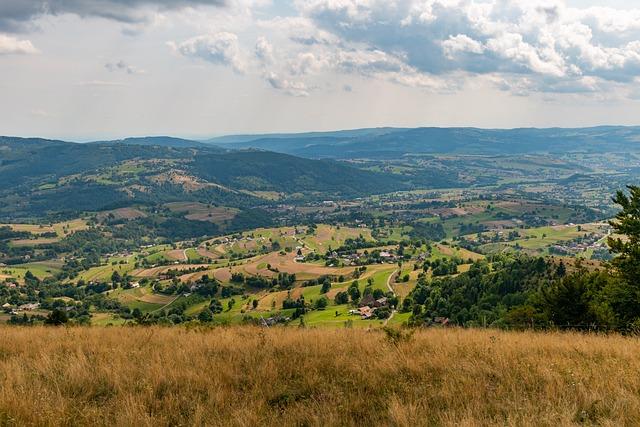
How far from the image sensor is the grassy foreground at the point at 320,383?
19.1 ft

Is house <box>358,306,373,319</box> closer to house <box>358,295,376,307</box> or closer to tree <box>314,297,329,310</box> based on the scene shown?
house <box>358,295,376,307</box>

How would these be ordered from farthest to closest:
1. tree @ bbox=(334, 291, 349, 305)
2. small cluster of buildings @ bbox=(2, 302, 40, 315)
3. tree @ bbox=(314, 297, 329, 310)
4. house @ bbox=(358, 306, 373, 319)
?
small cluster of buildings @ bbox=(2, 302, 40, 315)
tree @ bbox=(334, 291, 349, 305)
tree @ bbox=(314, 297, 329, 310)
house @ bbox=(358, 306, 373, 319)

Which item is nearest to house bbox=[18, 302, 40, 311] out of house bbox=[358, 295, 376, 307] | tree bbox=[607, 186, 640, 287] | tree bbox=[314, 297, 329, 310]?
tree bbox=[314, 297, 329, 310]

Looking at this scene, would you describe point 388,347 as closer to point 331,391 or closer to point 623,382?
point 331,391

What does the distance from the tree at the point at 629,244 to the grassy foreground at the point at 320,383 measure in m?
19.7

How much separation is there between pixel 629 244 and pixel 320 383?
27.6m

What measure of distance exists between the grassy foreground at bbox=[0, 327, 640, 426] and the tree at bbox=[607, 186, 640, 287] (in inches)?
775

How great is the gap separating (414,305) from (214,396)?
102 m

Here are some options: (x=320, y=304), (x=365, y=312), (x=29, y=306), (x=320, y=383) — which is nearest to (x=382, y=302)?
(x=365, y=312)

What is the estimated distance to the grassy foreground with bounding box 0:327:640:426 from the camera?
583 centimetres

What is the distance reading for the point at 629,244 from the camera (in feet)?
88.5

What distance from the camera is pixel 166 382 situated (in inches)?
282

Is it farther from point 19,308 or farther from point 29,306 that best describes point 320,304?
point 19,308

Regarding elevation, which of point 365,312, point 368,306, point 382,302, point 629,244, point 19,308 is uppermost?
point 629,244
